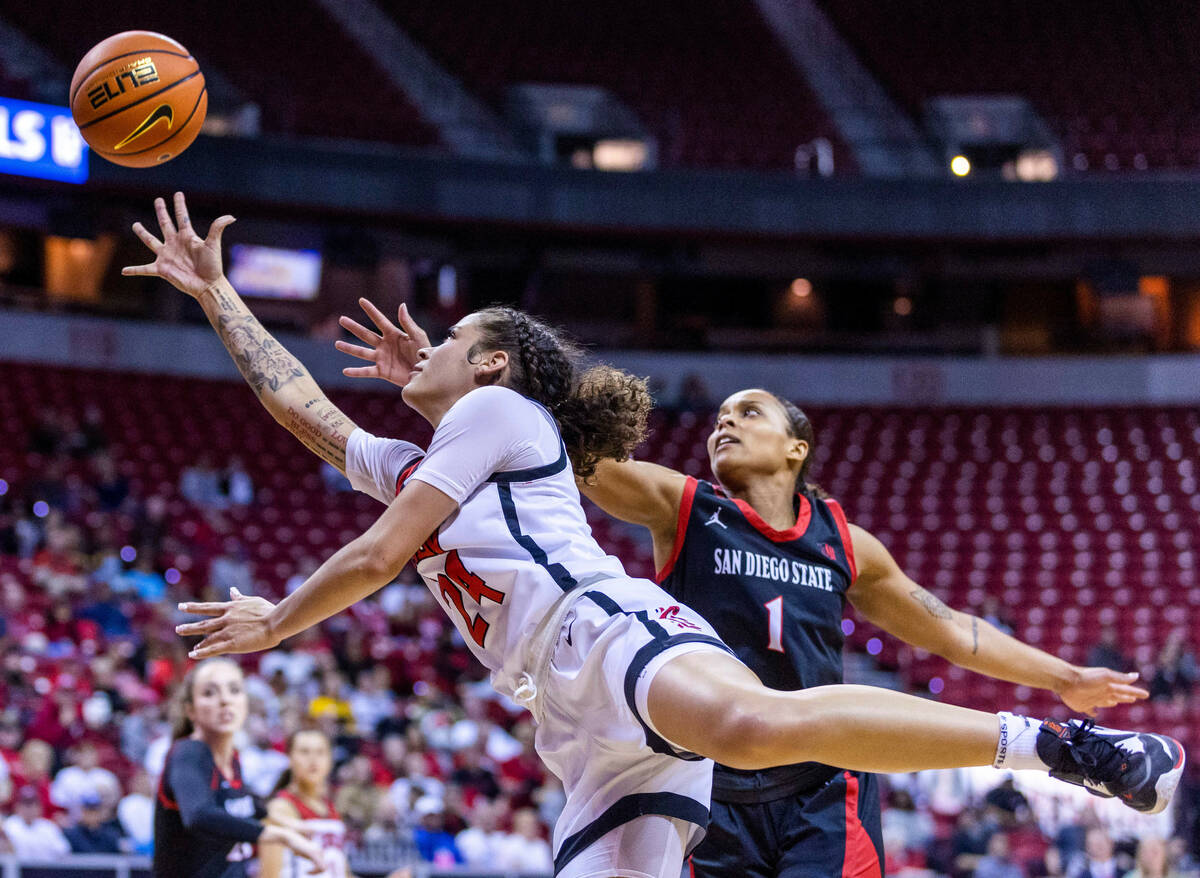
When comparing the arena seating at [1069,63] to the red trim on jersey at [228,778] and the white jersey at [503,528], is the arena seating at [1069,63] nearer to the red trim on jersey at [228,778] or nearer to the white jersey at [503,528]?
the red trim on jersey at [228,778]

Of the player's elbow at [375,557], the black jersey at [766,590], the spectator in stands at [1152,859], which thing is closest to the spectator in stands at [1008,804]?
the spectator in stands at [1152,859]

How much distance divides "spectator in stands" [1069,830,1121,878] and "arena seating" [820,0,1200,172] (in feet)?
42.1

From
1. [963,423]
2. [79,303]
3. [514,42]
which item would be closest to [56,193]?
[79,303]

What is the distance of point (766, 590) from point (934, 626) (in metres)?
0.70

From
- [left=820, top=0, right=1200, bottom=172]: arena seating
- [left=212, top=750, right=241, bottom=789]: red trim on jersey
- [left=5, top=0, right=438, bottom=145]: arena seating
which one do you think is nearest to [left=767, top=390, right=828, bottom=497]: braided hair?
[left=212, top=750, right=241, bottom=789]: red trim on jersey

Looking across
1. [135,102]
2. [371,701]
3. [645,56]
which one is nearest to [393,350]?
[135,102]

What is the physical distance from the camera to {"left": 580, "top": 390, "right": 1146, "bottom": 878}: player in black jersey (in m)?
3.94

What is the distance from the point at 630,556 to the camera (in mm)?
16609

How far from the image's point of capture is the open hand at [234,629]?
3.07m

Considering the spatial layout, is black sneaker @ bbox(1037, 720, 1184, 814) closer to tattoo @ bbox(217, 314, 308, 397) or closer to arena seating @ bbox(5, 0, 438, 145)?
tattoo @ bbox(217, 314, 308, 397)

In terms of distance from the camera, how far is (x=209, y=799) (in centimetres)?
458

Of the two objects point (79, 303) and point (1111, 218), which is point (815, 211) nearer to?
point (1111, 218)

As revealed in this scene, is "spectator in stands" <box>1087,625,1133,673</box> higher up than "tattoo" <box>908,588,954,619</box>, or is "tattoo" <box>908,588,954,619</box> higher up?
"tattoo" <box>908,588,954,619</box>

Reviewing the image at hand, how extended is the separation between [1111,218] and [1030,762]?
17.5 meters
